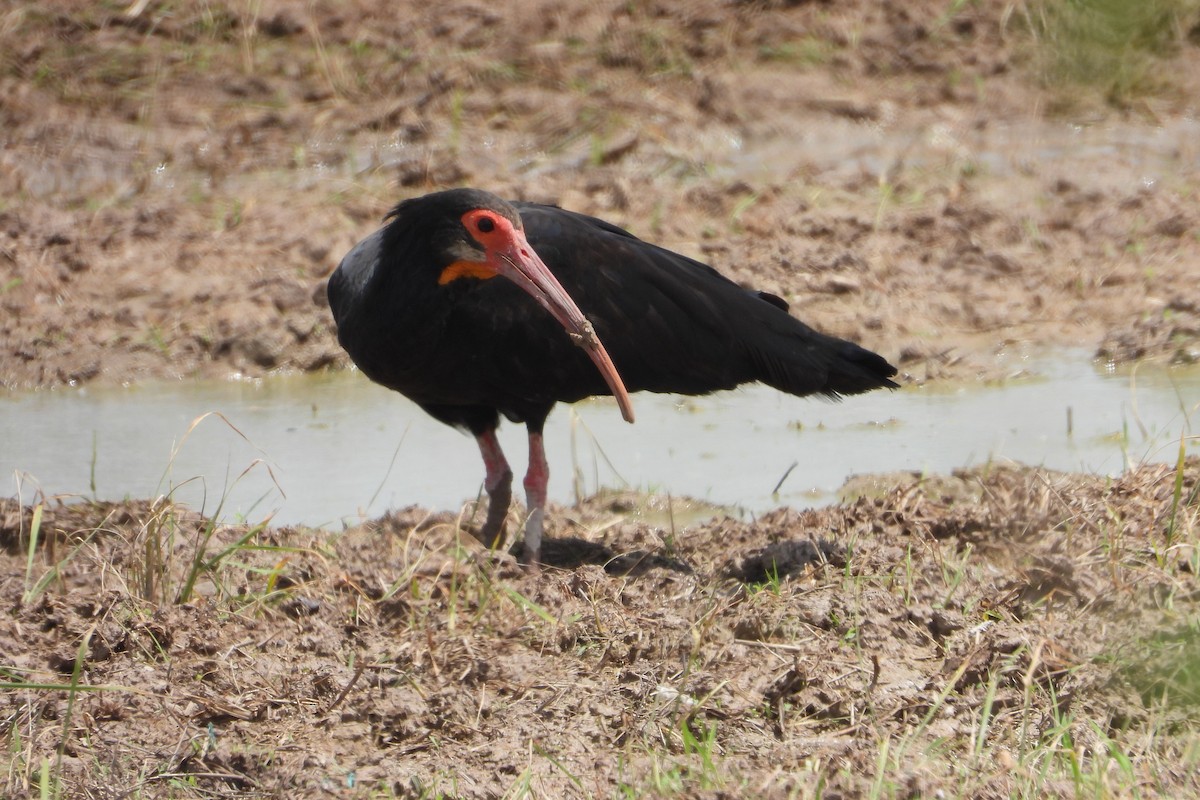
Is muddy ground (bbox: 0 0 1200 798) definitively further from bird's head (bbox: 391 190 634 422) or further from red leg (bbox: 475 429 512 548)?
bird's head (bbox: 391 190 634 422)

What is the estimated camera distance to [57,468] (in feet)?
20.2

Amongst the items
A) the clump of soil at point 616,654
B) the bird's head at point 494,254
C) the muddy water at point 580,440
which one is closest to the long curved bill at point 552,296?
the bird's head at point 494,254

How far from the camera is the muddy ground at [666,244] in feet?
11.4

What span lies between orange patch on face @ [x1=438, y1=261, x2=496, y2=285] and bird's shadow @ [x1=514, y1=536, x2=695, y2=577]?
939 mm

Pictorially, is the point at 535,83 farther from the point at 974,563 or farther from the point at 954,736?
the point at 954,736

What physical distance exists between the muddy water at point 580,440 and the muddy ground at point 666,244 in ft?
1.19

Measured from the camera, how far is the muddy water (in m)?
6.00

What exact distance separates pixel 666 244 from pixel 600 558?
3.78 m

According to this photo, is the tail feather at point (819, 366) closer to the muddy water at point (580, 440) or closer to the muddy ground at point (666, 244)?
the muddy ground at point (666, 244)

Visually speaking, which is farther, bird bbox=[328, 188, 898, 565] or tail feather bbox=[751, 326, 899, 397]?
tail feather bbox=[751, 326, 899, 397]

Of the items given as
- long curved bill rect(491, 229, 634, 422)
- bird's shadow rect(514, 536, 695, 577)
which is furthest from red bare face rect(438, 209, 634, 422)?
bird's shadow rect(514, 536, 695, 577)

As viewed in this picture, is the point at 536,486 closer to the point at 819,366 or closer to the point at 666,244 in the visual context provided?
the point at 819,366

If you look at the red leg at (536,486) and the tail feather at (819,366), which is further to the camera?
the tail feather at (819,366)

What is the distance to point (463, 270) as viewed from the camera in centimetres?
503
